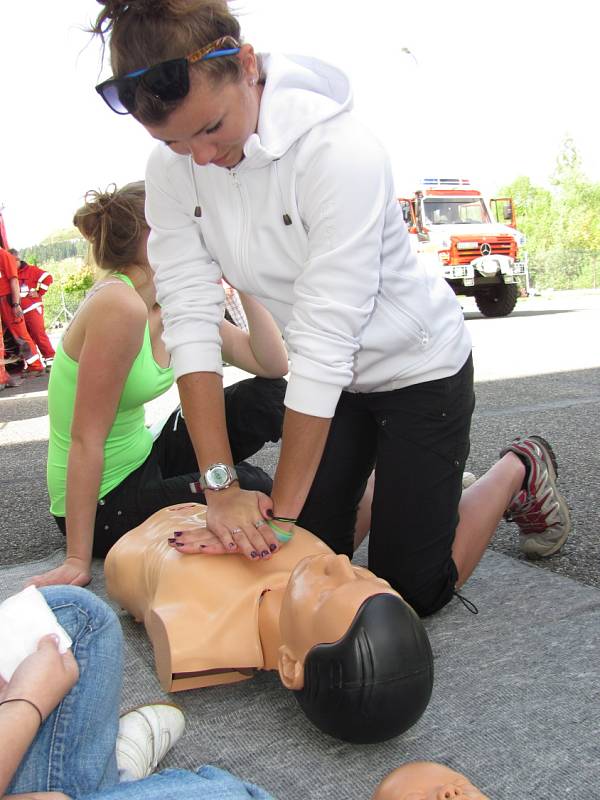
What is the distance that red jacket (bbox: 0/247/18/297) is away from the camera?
9133 mm

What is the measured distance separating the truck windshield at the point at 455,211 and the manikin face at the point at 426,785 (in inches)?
545

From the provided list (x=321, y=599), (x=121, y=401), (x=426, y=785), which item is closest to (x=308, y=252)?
(x=321, y=599)

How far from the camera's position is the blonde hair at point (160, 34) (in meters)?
1.54

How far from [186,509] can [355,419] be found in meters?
0.54

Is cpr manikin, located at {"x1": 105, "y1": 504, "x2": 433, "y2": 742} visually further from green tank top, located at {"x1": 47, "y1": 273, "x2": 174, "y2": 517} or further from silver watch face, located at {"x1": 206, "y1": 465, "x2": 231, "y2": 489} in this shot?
green tank top, located at {"x1": 47, "y1": 273, "x2": 174, "y2": 517}

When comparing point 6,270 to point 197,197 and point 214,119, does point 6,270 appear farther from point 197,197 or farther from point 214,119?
point 214,119

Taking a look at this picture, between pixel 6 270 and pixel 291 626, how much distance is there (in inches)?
339

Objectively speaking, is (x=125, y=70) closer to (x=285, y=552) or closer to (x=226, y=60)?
(x=226, y=60)

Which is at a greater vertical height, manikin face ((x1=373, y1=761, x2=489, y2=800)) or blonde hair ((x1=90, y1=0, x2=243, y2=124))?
blonde hair ((x1=90, y1=0, x2=243, y2=124))

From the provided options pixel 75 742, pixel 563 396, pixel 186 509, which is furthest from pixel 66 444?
pixel 563 396

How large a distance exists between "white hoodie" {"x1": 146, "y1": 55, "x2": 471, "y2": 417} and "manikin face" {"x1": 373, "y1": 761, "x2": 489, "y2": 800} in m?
0.76

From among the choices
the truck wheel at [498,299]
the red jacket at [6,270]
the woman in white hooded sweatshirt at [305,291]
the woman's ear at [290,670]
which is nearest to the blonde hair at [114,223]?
the woman in white hooded sweatshirt at [305,291]

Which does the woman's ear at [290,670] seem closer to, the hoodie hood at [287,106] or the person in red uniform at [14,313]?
the hoodie hood at [287,106]

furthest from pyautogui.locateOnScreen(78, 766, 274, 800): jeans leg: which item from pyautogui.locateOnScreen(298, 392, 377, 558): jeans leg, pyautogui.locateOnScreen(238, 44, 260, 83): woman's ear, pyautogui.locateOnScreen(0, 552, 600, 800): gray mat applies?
pyautogui.locateOnScreen(238, 44, 260, 83): woman's ear
